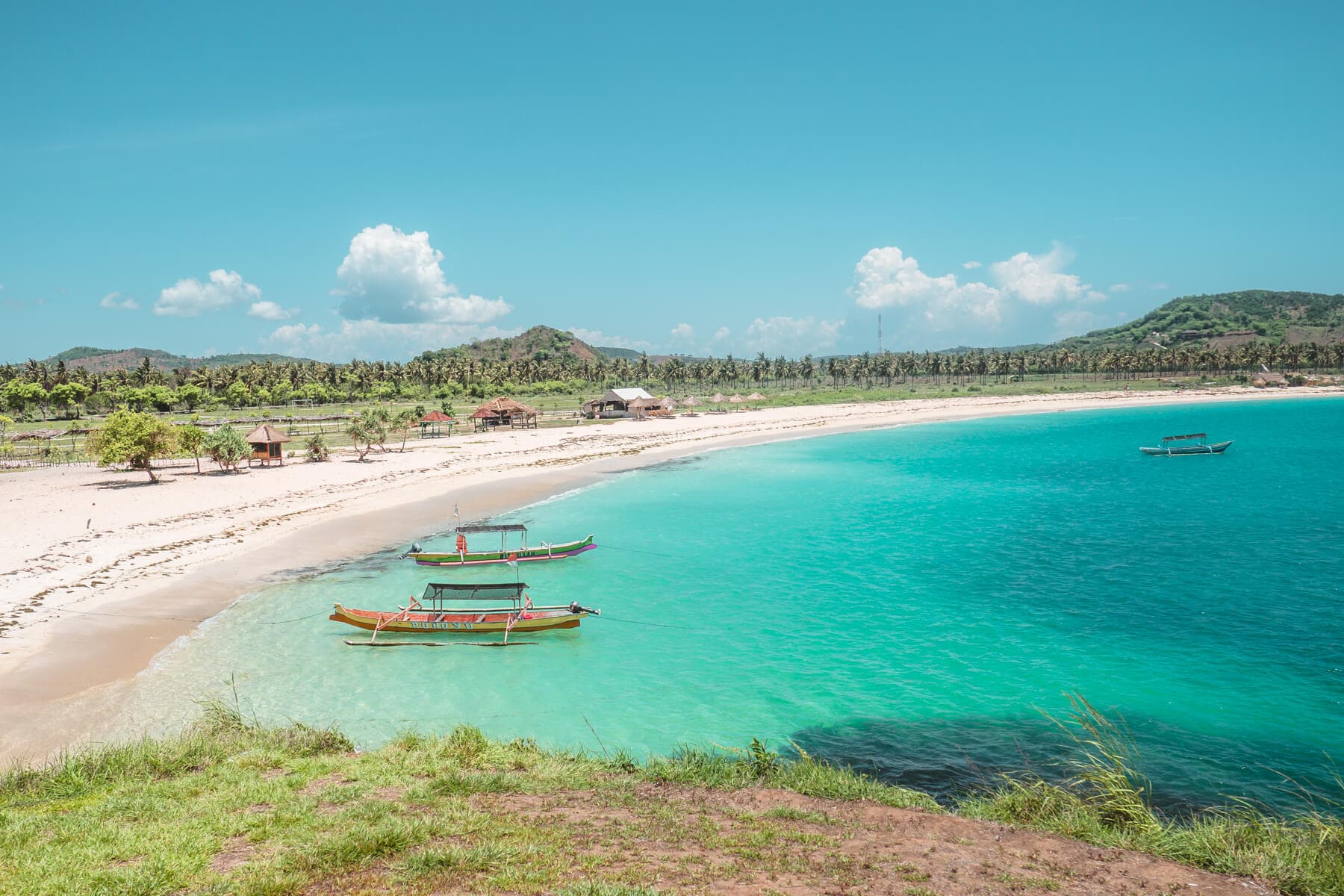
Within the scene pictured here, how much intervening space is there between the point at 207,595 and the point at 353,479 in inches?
905

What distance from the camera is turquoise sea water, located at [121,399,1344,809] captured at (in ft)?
49.5

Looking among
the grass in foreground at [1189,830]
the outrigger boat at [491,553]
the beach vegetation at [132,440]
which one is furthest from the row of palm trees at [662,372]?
the grass in foreground at [1189,830]

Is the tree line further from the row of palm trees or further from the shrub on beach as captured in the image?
the shrub on beach

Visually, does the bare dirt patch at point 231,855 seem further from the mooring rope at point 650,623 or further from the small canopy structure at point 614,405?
the small canopy structure at point 614,405

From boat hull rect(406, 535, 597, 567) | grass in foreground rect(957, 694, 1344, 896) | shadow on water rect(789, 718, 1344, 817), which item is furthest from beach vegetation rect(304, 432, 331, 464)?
grass in foreground rect(957, 694, 1344, 896)

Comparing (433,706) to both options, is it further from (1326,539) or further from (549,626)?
(1326,539)

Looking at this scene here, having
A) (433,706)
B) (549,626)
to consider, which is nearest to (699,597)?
(549,626)

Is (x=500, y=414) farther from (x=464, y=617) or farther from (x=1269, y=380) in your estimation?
(x=1269, y=380)

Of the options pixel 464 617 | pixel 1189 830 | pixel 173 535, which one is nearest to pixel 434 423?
pixel 173 535

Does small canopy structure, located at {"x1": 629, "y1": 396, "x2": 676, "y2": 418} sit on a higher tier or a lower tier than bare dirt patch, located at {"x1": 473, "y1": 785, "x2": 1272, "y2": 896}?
higher

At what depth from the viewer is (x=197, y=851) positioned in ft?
26.9

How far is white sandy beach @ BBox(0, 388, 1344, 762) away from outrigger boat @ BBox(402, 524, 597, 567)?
429 cm

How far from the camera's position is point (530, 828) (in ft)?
29.8

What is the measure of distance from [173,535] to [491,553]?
48.7 feet
